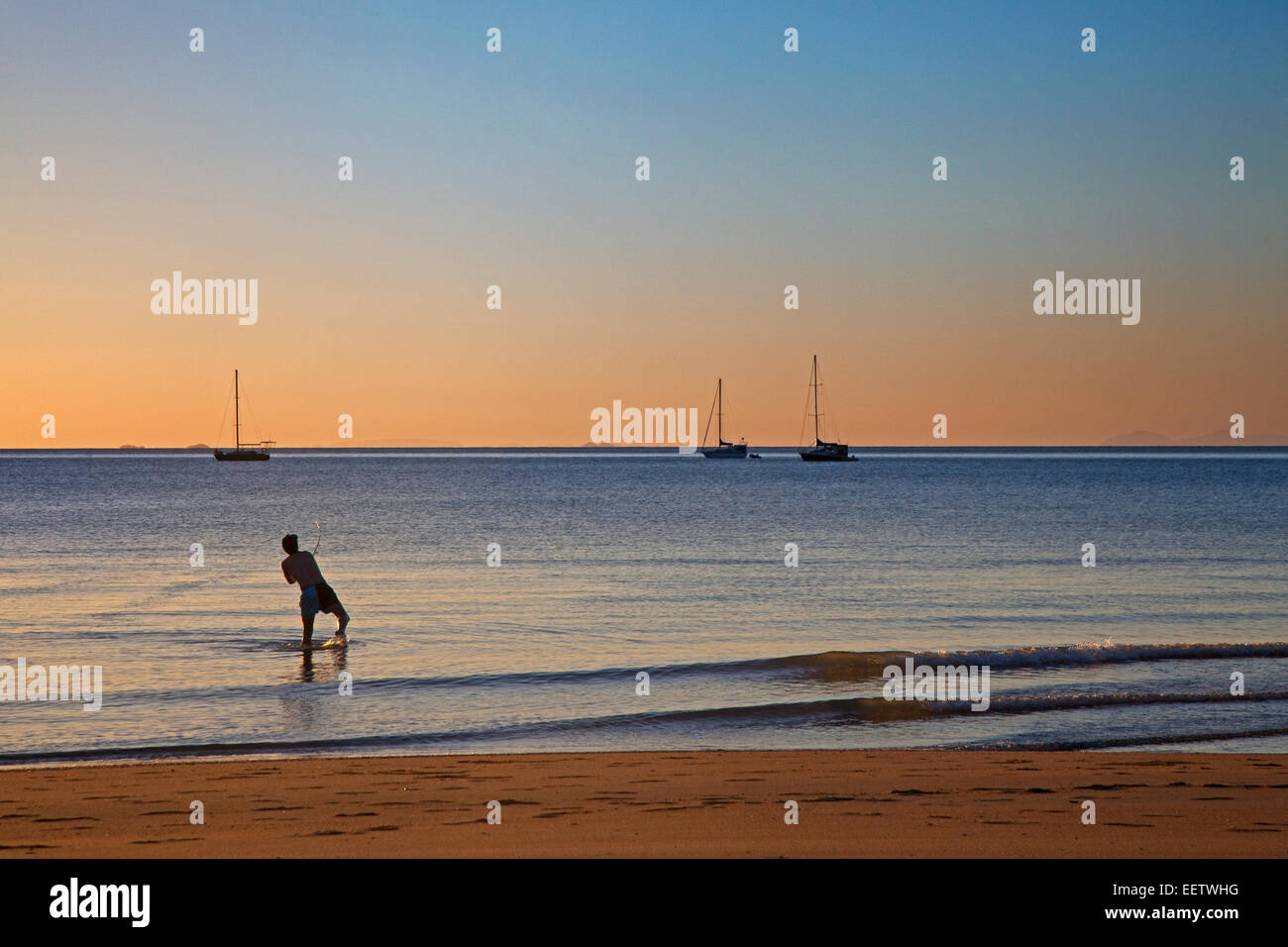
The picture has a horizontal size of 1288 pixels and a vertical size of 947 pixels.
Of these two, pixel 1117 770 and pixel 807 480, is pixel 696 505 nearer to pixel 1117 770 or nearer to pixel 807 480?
pixel 807 480

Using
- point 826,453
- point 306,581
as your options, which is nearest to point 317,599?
point 306,581

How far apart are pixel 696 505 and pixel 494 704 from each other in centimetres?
5559

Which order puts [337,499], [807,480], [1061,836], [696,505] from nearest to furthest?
[1061,836], [696,505], [337,499], [807,480]

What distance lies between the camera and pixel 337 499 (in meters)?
81.4

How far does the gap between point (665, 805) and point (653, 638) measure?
10.3 meters

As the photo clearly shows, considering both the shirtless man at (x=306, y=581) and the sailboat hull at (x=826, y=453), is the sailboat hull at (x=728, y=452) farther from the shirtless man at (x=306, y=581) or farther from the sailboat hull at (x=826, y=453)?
the shirtless man at (x=306, y=581)

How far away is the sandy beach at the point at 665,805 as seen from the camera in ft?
24.9

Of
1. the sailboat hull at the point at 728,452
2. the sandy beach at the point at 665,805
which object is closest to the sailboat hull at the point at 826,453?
the sailboat hull at the point at 728,452

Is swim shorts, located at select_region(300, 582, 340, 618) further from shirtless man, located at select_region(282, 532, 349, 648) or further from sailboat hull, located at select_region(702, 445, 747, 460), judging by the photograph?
sailboat hull, located at select_region(702, 445, 747, 460)

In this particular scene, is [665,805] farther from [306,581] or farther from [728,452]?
[728,452]

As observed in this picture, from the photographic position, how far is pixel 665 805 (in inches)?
346

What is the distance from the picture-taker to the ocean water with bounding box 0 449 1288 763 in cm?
1236
